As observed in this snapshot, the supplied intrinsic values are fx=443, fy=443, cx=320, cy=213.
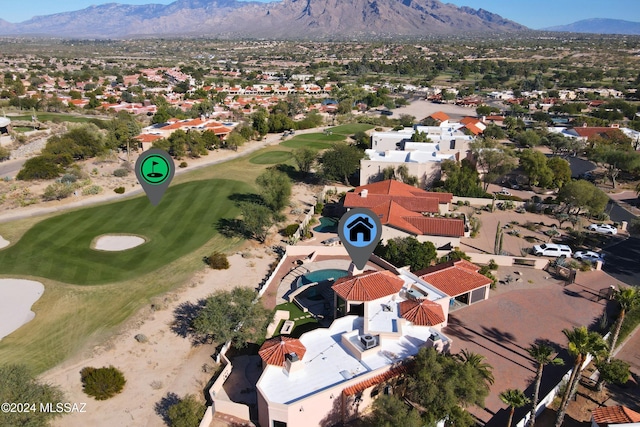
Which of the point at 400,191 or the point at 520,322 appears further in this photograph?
the point at 400,191

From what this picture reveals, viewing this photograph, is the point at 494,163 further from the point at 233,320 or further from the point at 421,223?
the point at 233,320

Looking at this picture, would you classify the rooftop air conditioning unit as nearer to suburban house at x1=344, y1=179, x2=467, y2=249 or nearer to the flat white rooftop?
the flat white rooftop

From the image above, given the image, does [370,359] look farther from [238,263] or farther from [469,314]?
[238,263]

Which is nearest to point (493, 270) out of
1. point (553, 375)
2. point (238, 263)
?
point (553, 375)

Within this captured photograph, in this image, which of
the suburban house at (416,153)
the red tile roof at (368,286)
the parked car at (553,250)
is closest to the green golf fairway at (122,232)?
the suburban house at (416,153)

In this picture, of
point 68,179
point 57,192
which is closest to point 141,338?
point 57,192
